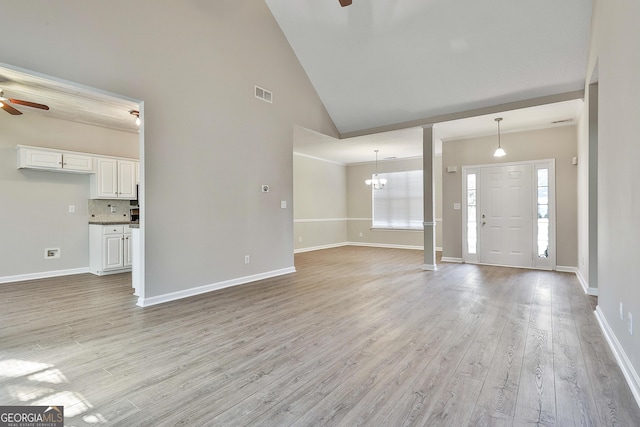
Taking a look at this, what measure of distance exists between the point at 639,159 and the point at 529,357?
1590mm

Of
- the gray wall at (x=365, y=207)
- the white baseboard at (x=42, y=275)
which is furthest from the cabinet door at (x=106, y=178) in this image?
the gray wall at (x=365, y=207)

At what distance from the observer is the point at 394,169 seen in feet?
32.4

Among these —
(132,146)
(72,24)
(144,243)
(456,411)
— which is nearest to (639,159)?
(456,411)

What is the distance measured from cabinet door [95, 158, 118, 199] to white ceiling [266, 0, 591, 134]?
412cm

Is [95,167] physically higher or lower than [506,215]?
higher

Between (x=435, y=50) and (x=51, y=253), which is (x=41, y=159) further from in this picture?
(x=435, y=50)

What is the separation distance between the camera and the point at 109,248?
5.76 m

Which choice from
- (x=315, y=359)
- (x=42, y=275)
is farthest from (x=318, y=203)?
(x=315, y=359)

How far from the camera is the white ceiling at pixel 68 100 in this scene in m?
3.47

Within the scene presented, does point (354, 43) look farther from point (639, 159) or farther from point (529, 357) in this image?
point (529, 357)

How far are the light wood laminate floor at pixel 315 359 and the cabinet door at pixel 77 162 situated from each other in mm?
2233

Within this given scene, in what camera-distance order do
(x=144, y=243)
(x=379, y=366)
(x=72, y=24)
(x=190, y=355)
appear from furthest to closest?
(x=144, y=243) < (x=72, y=24) < (x=190, y=355) < (x=379, y=366)

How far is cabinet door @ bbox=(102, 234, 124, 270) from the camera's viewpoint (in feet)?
18.7

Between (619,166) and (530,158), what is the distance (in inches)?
174
